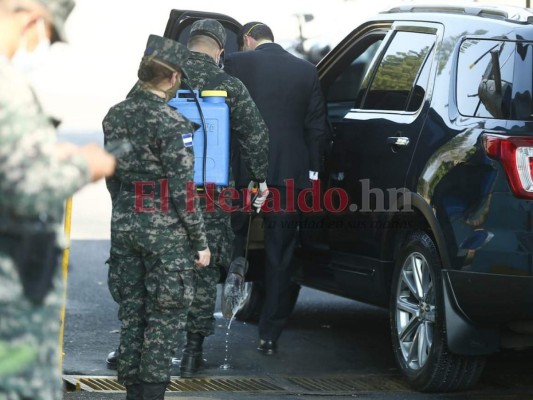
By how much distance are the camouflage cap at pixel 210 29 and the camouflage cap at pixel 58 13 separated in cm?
392

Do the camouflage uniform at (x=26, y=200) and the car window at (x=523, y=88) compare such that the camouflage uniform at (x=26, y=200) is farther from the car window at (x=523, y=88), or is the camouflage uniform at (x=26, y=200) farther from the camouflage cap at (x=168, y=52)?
the car window at (x=523, y=88)

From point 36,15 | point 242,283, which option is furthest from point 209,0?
point 36,15

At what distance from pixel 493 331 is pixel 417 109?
1294 millimetres

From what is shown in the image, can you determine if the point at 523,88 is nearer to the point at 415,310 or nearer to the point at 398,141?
the point at 398,141

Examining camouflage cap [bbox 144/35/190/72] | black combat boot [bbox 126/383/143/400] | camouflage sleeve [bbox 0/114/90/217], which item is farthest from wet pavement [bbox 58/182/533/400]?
camouflage sleeve [bbox 0/114/90/217]

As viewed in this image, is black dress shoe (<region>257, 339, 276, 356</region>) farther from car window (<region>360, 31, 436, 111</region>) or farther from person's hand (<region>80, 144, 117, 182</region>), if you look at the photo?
person's hand (<region>80, 144, 117, 182</region>)

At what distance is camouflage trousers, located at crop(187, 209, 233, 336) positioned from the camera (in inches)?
297

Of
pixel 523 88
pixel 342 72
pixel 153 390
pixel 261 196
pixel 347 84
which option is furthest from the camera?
pixel 347 84

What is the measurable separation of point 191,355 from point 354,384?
93 cm

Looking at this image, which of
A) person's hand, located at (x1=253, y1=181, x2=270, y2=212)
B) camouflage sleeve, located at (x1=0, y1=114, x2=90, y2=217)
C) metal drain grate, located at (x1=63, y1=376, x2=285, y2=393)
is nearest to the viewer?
camouflage sleeve, located at (x1=0, y1=114, x2=90, y2=217)

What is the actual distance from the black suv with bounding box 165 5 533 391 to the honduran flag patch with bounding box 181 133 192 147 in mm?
1412

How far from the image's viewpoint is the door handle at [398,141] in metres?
7.19

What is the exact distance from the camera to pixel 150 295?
621 cm

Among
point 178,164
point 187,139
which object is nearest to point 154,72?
point 187,139
